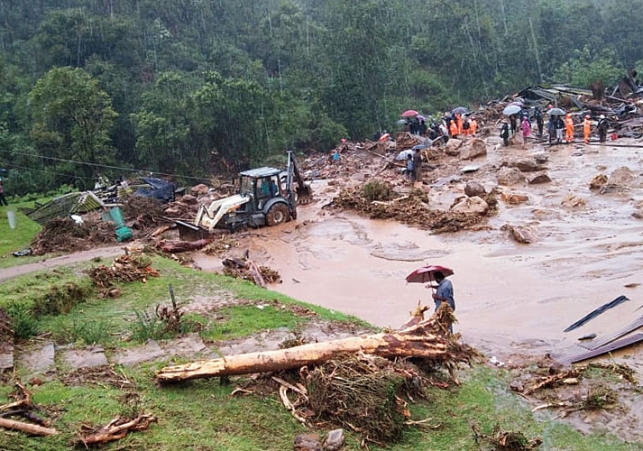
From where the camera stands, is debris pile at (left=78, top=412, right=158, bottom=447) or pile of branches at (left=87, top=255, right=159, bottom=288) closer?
debris pile at (left=78, top=412, right=158, bottom=447)

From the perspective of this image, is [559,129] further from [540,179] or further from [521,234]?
[521,234]

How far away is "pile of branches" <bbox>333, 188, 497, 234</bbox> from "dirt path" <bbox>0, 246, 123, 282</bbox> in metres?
7.81

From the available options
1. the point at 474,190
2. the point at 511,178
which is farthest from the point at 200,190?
the point at 511,178

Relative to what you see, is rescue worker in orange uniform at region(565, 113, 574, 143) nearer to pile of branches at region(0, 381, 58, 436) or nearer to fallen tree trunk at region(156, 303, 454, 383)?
fallen tree trunk at region(156, 303, 454, 383)

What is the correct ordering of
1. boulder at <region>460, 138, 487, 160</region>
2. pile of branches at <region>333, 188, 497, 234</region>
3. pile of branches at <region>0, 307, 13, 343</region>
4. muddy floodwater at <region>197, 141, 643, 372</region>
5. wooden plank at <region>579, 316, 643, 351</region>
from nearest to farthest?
pile of branches at <region>0, 307, 13, 343</region> < wooden plank at <region>579, 316, 643, 351</region> < muddy floodwater at <region>197, 141, 643, 372</region> < pile of branches at <region>333, 188, 497, 234</region> < boulder at <region>460, 138, 487, 160</region>

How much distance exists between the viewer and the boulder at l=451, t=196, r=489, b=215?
60.0 ft

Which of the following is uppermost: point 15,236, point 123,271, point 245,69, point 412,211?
point 245,69

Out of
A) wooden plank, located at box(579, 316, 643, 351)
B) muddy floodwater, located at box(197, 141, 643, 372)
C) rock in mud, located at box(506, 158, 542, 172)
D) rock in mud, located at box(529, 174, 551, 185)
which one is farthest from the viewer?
rock in mud, located at box(506, 158, 542, 172)

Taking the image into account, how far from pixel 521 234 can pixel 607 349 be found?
6933 mm

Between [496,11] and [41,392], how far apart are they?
6043 cm

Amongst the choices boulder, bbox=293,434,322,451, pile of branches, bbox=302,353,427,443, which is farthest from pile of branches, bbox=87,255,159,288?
boulder, bbox=293,434,322,451

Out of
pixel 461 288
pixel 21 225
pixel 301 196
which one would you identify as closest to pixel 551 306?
pixel 461 288

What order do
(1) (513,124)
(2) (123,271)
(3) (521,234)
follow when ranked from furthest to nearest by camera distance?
1. (1) (513,124)
2. (3) (521,234)
3. (2) (123,271)

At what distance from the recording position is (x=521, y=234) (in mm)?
15812
